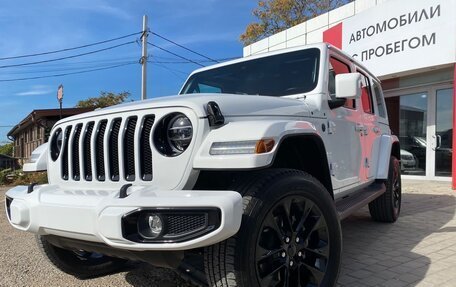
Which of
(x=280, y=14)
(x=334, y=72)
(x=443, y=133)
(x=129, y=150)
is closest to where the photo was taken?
(x=129, y=150)

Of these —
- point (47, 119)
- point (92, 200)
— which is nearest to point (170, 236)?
point (92, 200)

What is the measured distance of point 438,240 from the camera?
5.03m

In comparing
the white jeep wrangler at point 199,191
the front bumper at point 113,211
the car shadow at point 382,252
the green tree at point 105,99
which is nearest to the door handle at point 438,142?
the car shadow at point 382,252

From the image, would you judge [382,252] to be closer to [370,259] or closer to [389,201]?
[370,259]

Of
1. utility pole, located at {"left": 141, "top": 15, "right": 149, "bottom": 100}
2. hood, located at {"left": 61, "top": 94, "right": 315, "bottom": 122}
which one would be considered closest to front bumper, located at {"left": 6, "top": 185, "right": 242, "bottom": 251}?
hood, located at {"left": 61, "top": 94, "right": 315, "bottom": 122}

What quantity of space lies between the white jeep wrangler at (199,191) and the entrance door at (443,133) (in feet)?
28.2

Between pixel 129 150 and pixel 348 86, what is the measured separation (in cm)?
190

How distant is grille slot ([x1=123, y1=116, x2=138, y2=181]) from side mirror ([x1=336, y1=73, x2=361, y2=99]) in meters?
1.77

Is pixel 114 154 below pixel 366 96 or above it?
below

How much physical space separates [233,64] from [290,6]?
2796 cm

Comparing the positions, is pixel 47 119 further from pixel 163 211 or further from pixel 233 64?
pixel 163 211

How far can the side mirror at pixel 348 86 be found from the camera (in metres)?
3.57

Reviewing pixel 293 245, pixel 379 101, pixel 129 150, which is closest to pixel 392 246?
pixel 379 101

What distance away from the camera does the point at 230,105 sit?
110 inches
